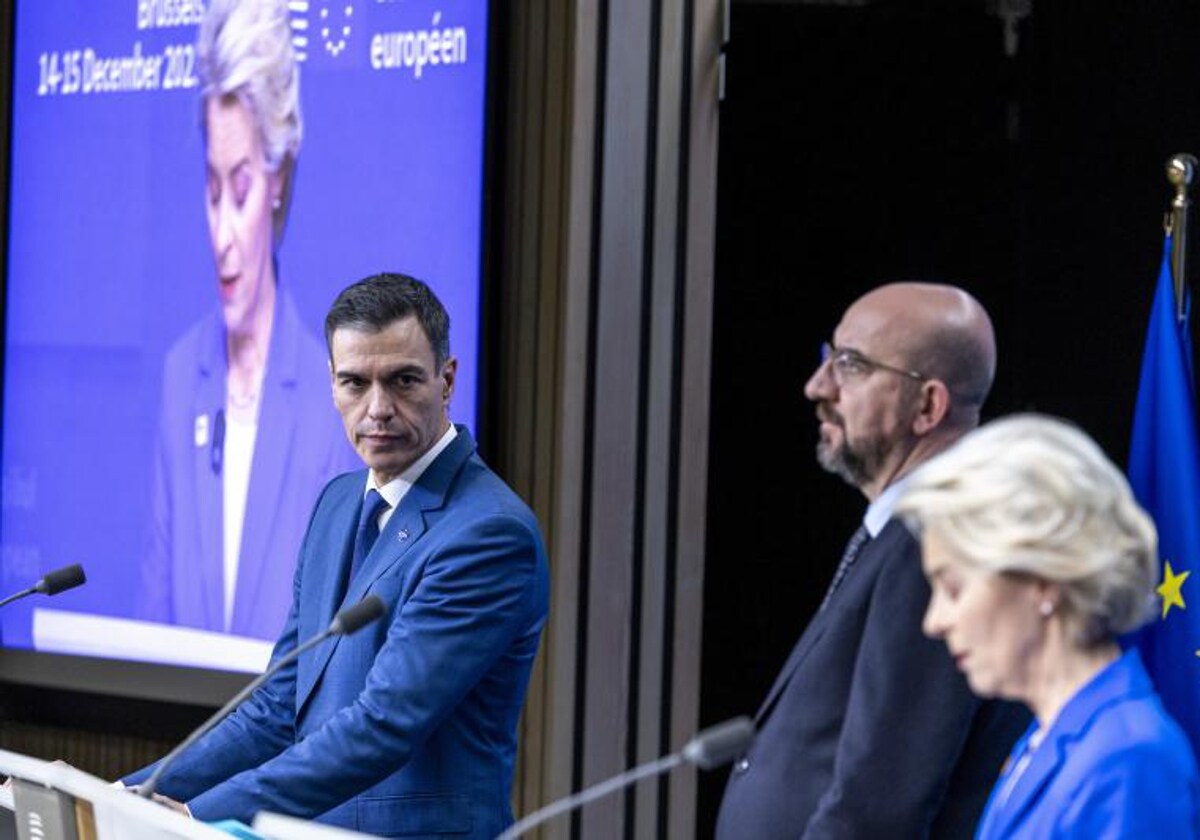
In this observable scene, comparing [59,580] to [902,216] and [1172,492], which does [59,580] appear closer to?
[1172,492]

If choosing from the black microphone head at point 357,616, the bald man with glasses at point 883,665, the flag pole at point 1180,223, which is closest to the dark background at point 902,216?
the flag pole at point 1180,223

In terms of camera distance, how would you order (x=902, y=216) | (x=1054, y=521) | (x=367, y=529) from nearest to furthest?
1. (x=1054, y=521)
2. (x=367, y=529)
3. (x=902, y=216)

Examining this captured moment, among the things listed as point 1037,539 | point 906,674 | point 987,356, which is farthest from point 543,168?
point 1037,539

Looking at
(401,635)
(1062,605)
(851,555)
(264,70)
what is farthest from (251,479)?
(1062,605)

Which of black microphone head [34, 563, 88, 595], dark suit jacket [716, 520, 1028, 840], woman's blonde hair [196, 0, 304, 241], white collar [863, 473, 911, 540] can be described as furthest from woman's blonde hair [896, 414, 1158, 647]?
woman's blonde hair [196, 0, 304, 241]

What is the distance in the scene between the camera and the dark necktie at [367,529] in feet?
9.87

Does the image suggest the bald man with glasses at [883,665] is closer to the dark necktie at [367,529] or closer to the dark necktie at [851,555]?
the dark necktie at [851,555]

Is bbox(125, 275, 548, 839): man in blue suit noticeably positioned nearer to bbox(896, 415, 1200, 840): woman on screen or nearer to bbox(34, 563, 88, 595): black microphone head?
bbox(34, 563, 88, 595): black microphone head

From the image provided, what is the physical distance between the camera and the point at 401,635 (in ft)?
9.02

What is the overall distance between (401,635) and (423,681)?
0.29 ft

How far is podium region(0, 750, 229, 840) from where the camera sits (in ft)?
6.53

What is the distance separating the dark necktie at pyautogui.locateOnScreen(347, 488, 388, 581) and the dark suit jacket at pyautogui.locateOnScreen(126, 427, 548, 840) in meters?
0.02

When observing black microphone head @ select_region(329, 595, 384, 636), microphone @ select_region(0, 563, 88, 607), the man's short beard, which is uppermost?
the man's short beard

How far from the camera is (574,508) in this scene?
4129 millimetres
